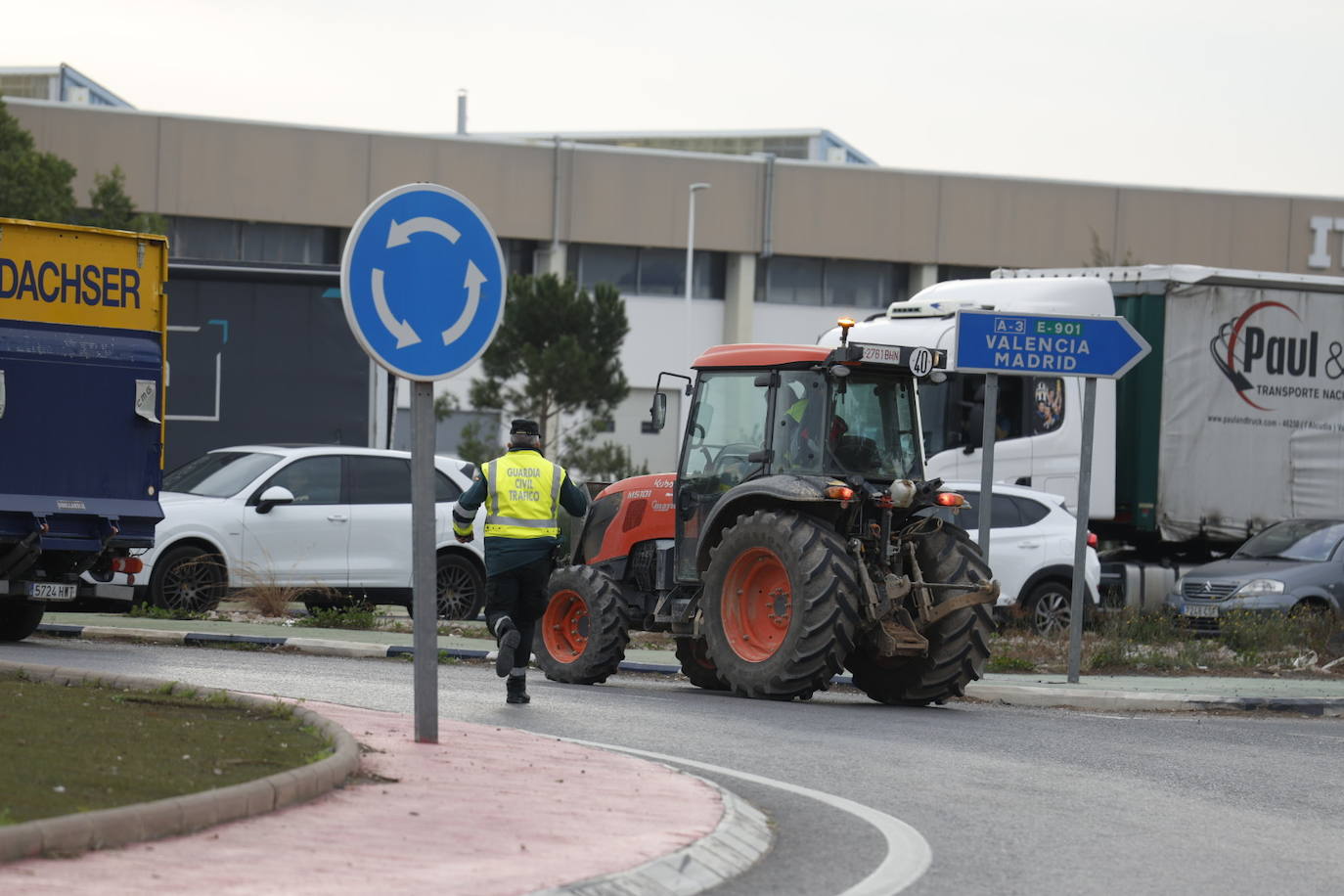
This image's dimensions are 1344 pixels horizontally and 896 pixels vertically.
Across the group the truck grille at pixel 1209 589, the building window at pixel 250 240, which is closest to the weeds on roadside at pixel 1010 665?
the truck grille at pixel 1209 589

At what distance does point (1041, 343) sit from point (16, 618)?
27.5ft

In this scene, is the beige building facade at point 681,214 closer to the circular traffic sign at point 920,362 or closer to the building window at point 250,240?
the building window at point 250,240

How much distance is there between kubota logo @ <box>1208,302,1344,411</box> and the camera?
23203 mm

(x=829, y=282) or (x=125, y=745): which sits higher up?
(x=829, y=282)

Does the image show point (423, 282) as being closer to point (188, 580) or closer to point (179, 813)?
point (179, 813)

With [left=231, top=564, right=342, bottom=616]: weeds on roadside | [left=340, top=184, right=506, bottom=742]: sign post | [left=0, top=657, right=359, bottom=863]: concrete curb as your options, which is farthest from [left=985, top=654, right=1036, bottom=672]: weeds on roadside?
[left=0, top=657, right=359, bottom=863]: concrete curb

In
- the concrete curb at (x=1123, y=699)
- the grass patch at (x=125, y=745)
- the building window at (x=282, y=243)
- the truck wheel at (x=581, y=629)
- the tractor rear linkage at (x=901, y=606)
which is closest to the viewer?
the grass patch at (x=125, y=745)

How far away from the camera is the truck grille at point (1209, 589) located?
68.5 feet

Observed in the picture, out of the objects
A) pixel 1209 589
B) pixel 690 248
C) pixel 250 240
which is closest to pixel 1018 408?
pixel 1209 589

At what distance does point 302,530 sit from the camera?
19.6 meters

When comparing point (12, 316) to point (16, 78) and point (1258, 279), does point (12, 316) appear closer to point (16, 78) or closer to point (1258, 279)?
point (1258, 279)

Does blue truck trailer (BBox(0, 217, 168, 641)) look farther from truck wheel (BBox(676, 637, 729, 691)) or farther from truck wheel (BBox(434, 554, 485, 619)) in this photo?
truck wheel (BBox(676, 637, 729, 691))

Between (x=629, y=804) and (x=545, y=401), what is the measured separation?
3631cm

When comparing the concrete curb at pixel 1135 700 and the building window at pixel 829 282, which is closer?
the concrete curb at pixel 1135 700
